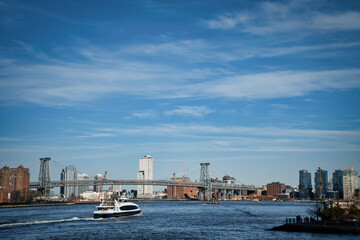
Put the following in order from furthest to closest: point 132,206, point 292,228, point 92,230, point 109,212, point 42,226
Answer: point 132,206, point 109,212, point 42,226, point 92,230, point 292,228

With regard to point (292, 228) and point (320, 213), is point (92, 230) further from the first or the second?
point (320, 213)

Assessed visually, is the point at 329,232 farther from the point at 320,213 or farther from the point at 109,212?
the point at 109,212

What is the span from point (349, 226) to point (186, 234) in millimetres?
23618

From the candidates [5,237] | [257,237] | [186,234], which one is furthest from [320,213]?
[5,237]

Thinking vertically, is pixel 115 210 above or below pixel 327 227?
below

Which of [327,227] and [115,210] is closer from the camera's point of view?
[327,227]

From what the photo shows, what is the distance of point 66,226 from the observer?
75062mm

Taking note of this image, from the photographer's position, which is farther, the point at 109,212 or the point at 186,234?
the point at 109,212

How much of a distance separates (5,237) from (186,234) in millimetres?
26859

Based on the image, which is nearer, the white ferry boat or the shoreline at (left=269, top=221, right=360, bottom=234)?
the shoreline at (left=269, top=221, right=360, bottom=234)

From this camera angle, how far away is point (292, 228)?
62.9 meters

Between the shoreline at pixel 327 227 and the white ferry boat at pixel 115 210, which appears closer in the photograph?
the shoreline at pixel 327 227

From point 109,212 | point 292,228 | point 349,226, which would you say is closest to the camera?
point 349,226

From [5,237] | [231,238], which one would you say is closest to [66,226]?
[5,237]
